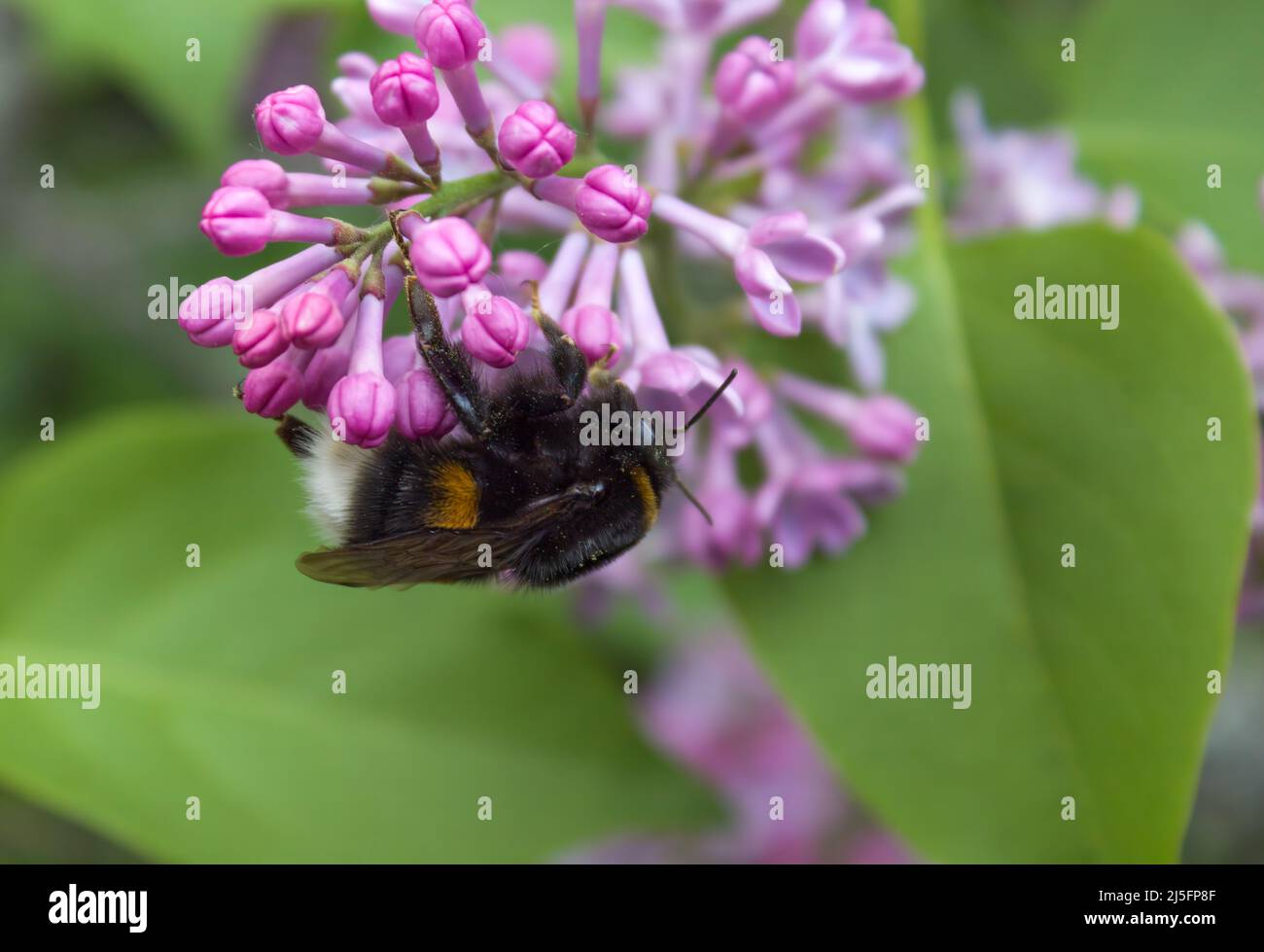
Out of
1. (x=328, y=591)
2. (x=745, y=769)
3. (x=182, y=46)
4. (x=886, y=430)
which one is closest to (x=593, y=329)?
(x=886, y=430)

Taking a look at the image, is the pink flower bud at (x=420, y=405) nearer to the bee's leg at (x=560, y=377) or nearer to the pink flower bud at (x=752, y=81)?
the bee's leg at (x=560, y=377)

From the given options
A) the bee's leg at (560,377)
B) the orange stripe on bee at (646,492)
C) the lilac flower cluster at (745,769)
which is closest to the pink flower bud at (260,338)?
the bee's leg at (560,377)

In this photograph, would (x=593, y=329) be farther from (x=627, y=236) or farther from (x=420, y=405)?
(x=420, y=405)

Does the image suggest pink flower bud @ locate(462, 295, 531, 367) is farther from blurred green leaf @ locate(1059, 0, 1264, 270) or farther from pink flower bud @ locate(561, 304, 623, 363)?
blurred green leaf @ locate(1059, 0, 1264, 270)

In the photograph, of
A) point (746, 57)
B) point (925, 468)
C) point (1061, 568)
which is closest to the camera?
point (746, 57)

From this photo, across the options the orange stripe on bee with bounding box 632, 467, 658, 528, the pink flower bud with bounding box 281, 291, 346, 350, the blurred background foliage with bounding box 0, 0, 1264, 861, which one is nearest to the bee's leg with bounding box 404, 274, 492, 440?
the pink flower bud with bounding box 281, 291, 346, 350

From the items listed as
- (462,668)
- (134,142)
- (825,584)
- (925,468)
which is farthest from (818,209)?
(134,142)
